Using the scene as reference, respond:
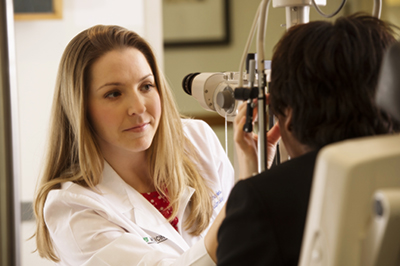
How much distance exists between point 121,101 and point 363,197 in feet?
3.26

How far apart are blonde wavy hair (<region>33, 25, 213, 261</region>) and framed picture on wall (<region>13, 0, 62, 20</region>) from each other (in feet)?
4.01

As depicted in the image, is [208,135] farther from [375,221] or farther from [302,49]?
[375,221]

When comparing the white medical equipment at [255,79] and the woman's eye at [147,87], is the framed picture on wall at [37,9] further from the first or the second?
the white medical equipment at [255,79]

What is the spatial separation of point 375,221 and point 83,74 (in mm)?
1071

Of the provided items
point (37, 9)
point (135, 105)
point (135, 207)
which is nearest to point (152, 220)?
point (135, 207)

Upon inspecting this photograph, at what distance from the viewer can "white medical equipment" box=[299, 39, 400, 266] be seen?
0.49m

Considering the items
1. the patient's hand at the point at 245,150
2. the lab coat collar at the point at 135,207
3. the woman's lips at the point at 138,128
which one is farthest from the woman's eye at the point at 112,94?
the patient's hand at the point at 245,150

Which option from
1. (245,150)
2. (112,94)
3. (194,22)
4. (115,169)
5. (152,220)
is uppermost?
(194,22)

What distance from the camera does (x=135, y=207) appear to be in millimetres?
1423

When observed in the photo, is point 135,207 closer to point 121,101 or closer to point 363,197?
point 121,101

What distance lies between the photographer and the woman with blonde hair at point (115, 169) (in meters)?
1.29

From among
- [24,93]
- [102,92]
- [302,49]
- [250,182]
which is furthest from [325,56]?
[24,93]

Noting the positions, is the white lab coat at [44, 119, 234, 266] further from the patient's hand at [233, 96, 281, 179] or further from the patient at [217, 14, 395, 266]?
the patient at [217, 14, 395, 266]

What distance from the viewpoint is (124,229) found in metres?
1.35
